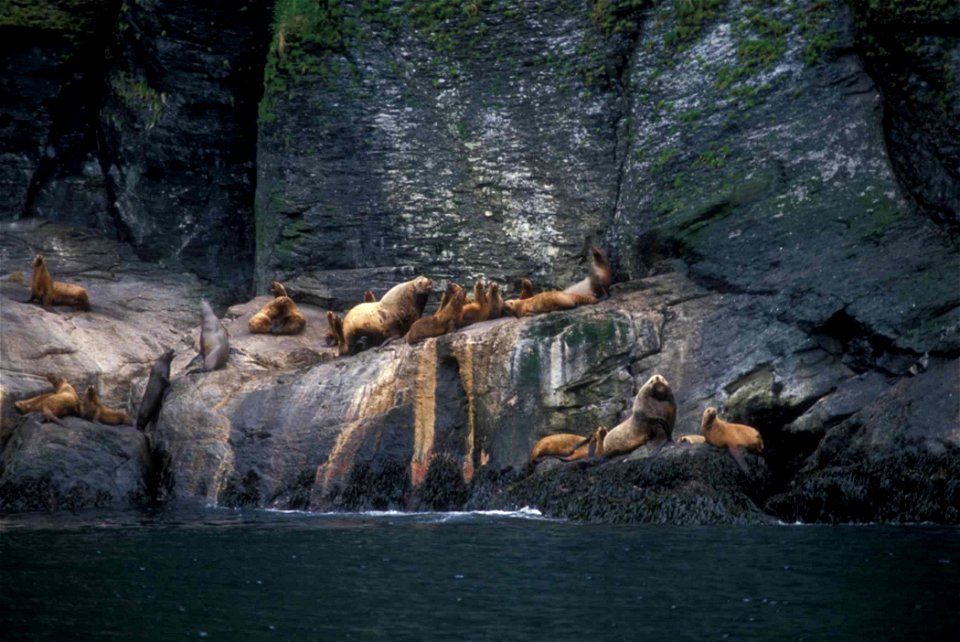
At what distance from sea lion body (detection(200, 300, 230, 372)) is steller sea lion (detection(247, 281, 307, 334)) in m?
0.59

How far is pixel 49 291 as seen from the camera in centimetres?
1764

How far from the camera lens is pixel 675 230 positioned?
15.5m

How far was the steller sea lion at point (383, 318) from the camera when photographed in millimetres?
15992

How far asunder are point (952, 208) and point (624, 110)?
5.08 meters

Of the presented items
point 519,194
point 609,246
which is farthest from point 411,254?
point 609,246

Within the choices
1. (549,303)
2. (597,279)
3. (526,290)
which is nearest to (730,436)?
(549,303)

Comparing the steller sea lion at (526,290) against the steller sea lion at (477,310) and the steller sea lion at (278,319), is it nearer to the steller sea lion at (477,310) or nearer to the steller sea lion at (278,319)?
the steller sea lion at (477,310)

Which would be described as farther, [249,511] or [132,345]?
[132,345]

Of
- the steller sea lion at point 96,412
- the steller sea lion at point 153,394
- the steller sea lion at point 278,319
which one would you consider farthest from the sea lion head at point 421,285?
the steller sea lion at point 96,412

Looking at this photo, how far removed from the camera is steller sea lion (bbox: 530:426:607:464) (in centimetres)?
1307

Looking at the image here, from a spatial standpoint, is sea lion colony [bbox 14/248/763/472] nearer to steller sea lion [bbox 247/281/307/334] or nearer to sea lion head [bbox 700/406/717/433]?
steller sea lion [bbox 247/281/307/334]

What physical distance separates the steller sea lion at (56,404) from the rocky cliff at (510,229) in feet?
0.88

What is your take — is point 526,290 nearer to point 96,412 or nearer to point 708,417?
point 708,417

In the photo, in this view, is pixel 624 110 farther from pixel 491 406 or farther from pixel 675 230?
pixel 491 406
